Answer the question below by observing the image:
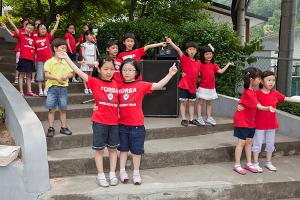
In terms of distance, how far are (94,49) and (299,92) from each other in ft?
14.0

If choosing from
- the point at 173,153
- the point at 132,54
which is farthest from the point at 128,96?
the point at 132,54

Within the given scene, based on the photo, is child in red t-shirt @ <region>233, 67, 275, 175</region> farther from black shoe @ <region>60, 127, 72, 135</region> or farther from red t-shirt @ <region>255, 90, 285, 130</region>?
black shoe @ <region>60, 127, 72, 135</region>

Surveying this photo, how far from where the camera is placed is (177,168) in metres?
5.45

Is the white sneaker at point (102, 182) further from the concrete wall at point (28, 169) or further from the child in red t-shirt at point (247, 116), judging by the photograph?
the child in red t-shirt at point (247, 116)

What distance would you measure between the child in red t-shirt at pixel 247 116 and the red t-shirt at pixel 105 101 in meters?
1.74

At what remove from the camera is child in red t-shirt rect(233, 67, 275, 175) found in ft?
17.2

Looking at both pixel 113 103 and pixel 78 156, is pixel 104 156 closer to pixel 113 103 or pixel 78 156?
pixel 78 156

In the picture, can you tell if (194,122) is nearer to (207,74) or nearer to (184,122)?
(184,122)

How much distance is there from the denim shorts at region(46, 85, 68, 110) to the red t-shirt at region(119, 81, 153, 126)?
1.21 m

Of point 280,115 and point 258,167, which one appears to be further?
point 280,115

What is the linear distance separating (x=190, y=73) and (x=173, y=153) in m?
1.63

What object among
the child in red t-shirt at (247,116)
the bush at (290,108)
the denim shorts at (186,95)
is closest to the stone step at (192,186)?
the child in red t-shirt at (247,116)

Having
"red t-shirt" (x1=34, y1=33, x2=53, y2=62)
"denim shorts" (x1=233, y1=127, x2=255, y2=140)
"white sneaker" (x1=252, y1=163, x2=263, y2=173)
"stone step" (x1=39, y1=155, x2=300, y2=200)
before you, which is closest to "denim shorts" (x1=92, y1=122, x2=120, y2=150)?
"stone step" (x1=39, y1=155, x2=300, y2=200)

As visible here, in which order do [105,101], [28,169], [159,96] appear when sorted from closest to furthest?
[28,169] → [105,101] → [159,96]
